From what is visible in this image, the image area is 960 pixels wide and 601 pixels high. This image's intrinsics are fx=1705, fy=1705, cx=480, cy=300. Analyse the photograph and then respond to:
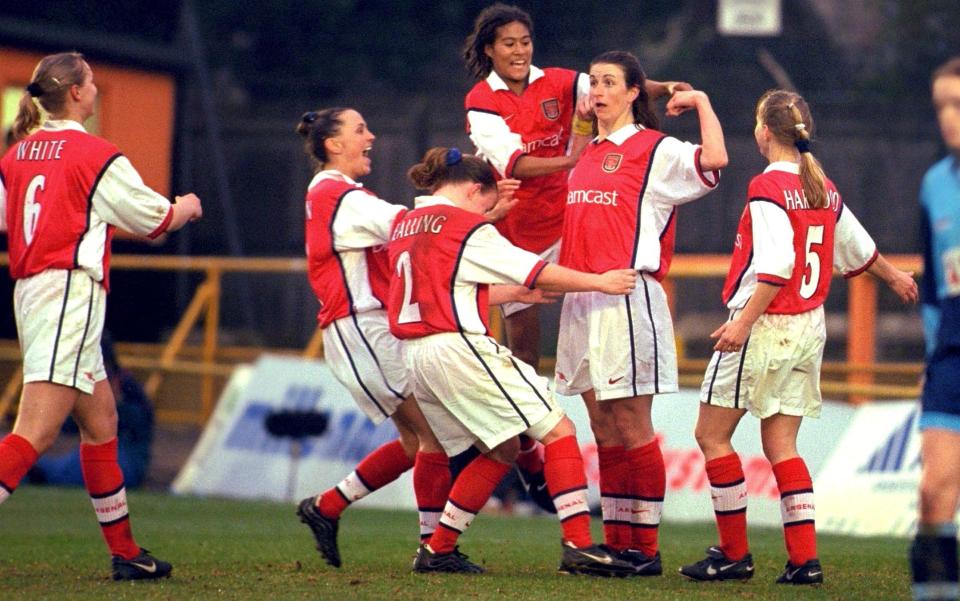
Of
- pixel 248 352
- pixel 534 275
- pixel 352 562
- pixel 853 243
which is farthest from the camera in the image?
pixel 248 352

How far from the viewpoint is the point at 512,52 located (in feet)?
25.7

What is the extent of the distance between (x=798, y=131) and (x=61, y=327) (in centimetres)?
313

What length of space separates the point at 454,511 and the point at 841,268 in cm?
205

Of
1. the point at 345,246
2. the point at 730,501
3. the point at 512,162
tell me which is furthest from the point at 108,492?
the point at 730,501

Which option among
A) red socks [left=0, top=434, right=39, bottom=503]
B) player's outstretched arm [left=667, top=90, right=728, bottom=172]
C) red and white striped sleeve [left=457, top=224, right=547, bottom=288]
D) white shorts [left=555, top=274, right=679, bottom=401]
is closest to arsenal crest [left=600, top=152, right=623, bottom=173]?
player's outstretched arm [left=667, top=90, right=728, bottom=172]

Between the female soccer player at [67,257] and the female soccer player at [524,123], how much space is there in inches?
58.8

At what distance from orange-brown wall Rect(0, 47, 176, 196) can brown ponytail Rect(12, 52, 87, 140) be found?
12807mm

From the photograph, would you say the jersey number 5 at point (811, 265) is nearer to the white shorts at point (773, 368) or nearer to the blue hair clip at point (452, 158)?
the white shorts at point (773, 368)

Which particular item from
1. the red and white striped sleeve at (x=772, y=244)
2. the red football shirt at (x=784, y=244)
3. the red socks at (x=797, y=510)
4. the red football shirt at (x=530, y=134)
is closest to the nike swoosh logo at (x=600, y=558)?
the red socks at (x=797, y=510)

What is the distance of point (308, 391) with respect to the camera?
1414cm

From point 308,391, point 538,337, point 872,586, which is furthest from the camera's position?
point 308,391

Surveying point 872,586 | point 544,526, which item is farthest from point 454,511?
point 544,526

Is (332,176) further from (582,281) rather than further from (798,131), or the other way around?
(798,131)

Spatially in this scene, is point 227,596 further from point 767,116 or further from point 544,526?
point 544,526
